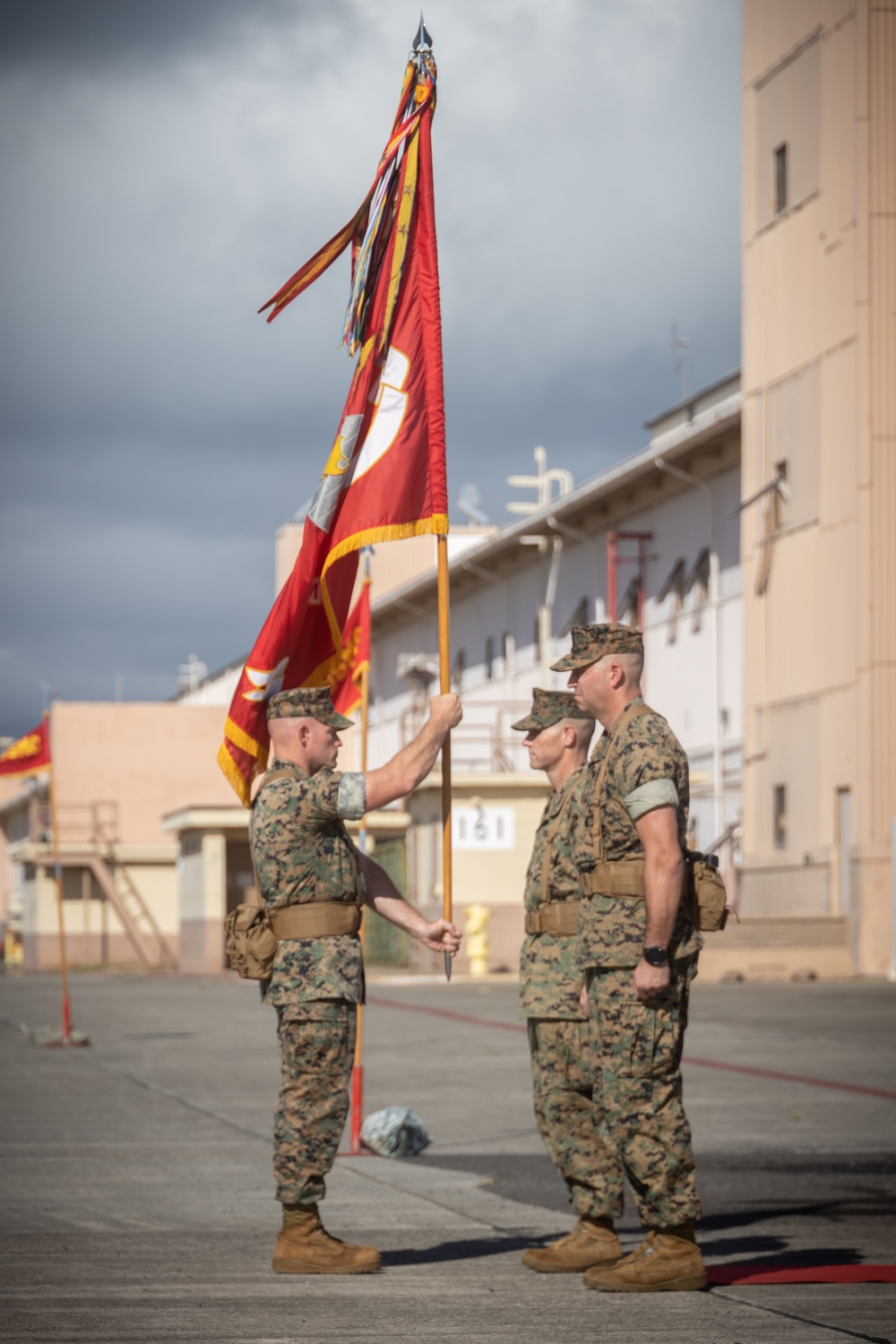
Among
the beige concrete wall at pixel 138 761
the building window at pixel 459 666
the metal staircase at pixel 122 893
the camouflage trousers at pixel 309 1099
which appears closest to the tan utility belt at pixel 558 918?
the camouflage trousers at pixel 309 1099

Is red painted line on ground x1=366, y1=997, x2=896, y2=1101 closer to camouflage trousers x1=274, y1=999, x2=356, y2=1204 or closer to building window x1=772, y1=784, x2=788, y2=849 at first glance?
camouflage trousers x1=274, y1=999, x2=356, y2=1204

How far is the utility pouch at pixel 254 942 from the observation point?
754cm

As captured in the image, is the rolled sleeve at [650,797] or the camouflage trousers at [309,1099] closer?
the rolled sleeve at [650,797]

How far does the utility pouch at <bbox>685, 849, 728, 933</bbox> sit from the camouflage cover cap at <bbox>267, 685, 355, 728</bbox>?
1.37 metres

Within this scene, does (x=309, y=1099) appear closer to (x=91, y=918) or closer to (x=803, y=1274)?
(x=803, y=1274)

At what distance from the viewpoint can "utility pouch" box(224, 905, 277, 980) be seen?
754 centimetres

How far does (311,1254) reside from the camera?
7500mm

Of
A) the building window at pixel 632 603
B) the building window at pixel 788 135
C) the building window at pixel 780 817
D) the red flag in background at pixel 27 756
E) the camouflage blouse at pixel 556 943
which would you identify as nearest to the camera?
the camouflage blouse at pixel 556 943

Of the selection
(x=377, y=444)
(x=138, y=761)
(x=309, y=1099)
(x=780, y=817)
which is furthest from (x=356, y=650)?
(x=138, y=761)

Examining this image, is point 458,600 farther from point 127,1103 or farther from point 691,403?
point 127,1103

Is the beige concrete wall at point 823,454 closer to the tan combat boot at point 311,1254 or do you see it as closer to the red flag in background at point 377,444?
the red flag in background at point 377,444

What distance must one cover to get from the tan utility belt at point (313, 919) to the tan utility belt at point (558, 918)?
79 cm

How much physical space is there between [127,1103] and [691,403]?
34738 millimetres

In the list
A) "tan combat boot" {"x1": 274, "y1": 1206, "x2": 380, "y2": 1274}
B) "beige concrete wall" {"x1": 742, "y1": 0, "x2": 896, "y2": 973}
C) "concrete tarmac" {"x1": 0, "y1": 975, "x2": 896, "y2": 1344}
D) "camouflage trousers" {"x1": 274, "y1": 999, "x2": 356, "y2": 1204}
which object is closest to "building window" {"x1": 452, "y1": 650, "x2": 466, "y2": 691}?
"beige concrete wall" {"x1": 742, "y1": 0, "x2": 896, "y2": 973}
